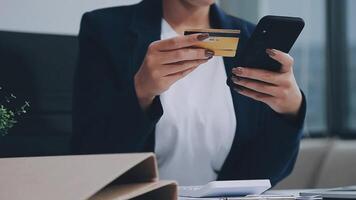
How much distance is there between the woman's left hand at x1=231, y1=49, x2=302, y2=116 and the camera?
3.31ft

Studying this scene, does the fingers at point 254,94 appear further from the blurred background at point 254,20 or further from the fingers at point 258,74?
the blurred background at point 254,20

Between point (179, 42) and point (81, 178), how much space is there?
1.40ft

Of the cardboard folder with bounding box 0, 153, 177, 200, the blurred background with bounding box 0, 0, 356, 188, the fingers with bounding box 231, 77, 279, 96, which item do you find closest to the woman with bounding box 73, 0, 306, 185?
the fingers with bounding box 231, 77, 279, 96

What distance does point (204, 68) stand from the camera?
1.32 m

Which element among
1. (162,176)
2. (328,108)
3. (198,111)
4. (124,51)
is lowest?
(328,108)

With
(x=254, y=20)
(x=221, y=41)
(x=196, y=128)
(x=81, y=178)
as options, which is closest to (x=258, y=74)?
(x=221, y=41)

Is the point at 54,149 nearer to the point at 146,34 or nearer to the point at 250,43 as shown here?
the point at 146,34

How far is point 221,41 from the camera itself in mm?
890

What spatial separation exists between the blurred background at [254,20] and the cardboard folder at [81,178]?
0.68 m

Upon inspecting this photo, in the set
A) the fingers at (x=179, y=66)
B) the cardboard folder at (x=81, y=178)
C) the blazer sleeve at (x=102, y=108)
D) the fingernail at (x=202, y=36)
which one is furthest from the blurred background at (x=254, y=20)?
the cardboard folder at (x=81, y=178)

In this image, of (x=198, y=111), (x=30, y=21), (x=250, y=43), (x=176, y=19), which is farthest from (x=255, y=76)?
(x=30, y=21)

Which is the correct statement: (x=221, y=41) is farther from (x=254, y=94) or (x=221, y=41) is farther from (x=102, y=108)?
(x=102, y=108)

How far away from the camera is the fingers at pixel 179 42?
91 centimetres

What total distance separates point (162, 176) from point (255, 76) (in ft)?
1.02
